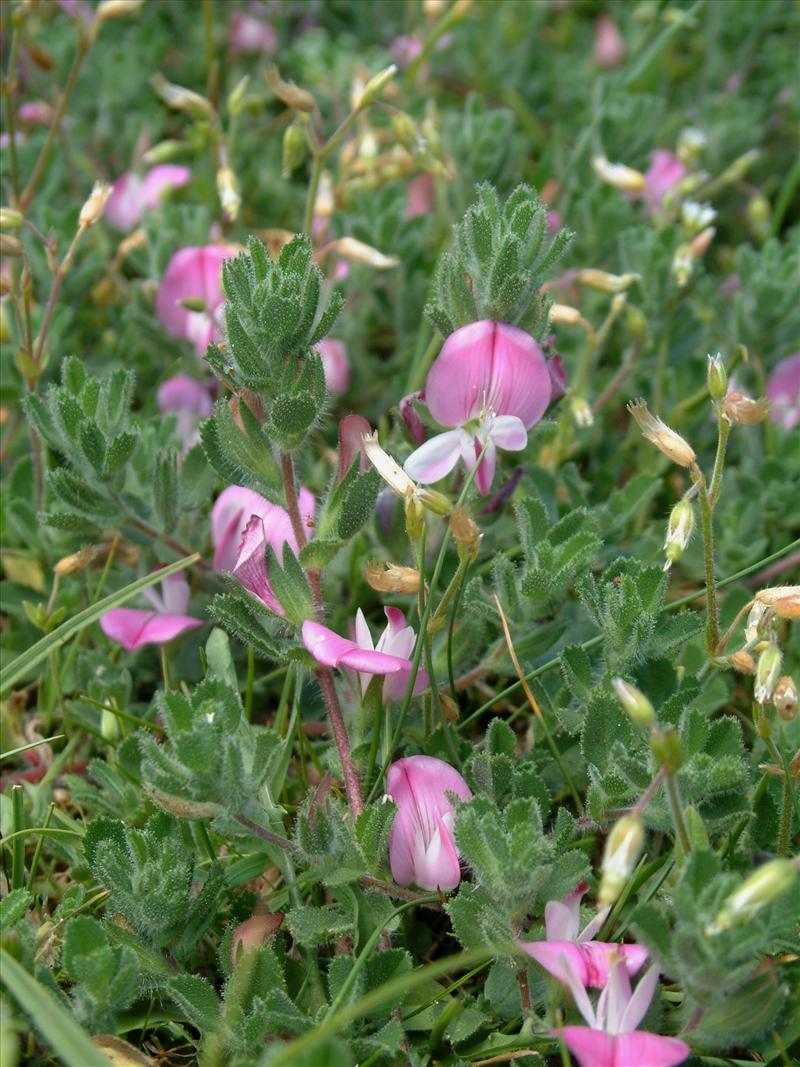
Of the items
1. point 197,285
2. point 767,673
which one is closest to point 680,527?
point 767,673

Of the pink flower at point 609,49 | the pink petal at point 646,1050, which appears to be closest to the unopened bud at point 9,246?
the pink petal at point 646,1050

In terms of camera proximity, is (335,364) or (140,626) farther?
(335,364)

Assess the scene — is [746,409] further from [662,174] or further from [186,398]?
[662,174]

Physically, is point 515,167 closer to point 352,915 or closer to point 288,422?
point 288,422

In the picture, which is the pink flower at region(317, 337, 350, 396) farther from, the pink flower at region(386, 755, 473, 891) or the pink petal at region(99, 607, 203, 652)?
the pink flower at region(386, 755, 473, 891)

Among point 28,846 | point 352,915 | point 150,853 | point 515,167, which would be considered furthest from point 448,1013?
point 515,167

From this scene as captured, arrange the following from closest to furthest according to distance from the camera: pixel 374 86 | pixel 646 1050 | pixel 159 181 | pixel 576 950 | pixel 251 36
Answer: pixel 646 1050 < pixel 576 950 < pixel 374 86 < pixel 159 181 < pixel 251 36

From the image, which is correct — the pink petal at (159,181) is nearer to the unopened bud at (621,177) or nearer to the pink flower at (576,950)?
the unopened bud at (621,177)
